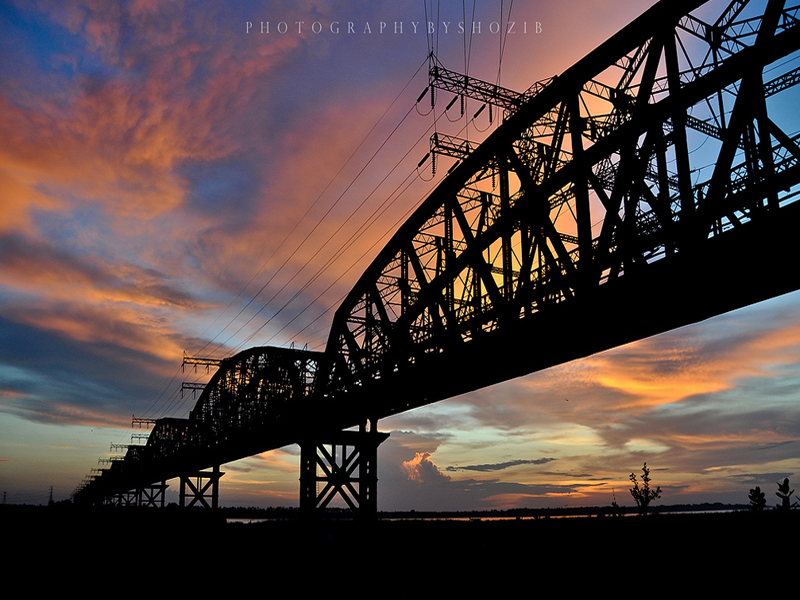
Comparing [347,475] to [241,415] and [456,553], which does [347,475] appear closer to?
[456,553]

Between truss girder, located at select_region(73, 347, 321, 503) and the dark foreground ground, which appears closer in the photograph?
the dark foreground ground

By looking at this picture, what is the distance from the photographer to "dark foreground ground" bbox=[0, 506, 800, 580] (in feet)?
54.7

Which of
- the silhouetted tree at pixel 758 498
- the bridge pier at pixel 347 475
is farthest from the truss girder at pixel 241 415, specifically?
the silhouetted tree at pixel 758 498

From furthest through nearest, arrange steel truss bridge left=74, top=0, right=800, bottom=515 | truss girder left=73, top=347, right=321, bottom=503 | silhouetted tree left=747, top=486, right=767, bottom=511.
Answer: truss girder left=73, top=347, right=321, bottom=503 → silhouetted tree left=747, top=486, right=767, bottom=511 → steel truss bridge left=74, top=0, right=800, bottom=515

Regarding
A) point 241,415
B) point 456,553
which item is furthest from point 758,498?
point 241,415

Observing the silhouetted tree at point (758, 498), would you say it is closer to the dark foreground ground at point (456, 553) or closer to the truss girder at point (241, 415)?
the dark foreground ground at point (456, 553)

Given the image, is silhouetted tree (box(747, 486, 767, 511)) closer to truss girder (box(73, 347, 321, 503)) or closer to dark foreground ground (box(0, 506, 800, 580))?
dark foreground ground (box(0, 506, 800, 580))

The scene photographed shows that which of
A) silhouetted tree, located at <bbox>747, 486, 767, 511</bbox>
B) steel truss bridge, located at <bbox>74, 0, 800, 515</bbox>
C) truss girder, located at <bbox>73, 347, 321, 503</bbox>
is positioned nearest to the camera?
steel truss bridge, located at <bbox>74, 0, 800, 515</bbox>

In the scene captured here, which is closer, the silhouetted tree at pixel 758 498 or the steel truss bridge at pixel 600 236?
the steel truss bridge at pixel 600 236

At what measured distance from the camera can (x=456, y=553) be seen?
75.4 feet

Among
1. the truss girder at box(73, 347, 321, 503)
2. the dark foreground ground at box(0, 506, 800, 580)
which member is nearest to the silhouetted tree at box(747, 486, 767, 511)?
the dark foreground ground at box(0, 506, 800, 580)

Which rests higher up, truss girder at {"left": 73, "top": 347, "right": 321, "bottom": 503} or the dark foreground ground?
truss girder at {"left": 73, "top": 347, "right": 321, "bottom": 503}

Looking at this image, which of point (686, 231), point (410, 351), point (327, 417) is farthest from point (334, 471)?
point (686, 231)

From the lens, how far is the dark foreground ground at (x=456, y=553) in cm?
1667
